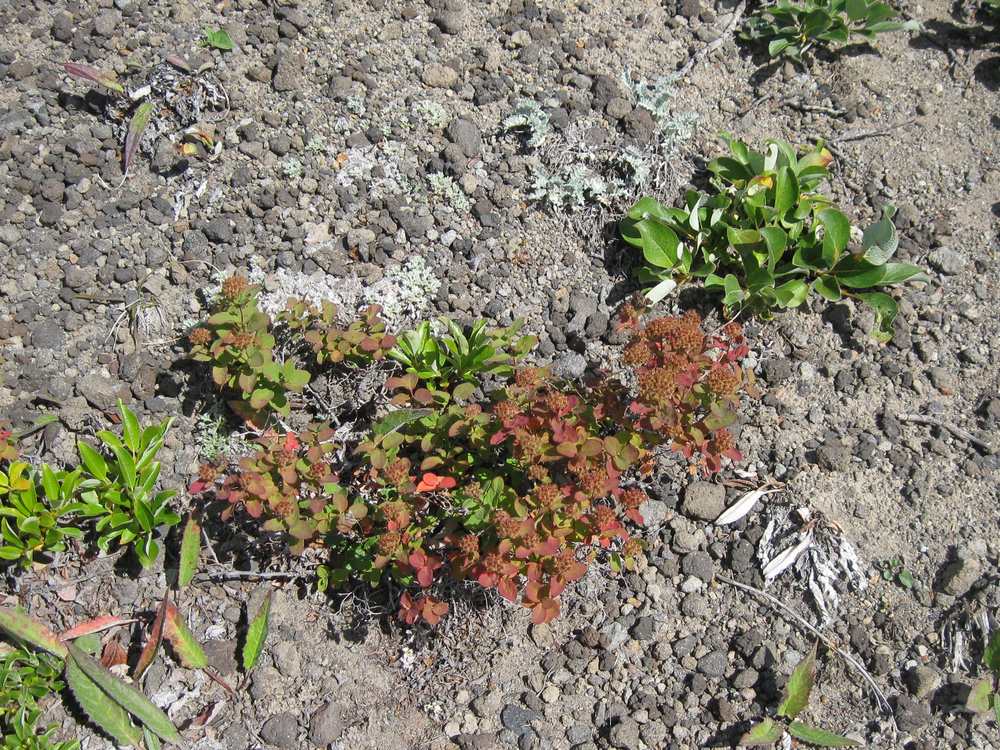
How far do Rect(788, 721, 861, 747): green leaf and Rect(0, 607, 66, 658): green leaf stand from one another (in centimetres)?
268

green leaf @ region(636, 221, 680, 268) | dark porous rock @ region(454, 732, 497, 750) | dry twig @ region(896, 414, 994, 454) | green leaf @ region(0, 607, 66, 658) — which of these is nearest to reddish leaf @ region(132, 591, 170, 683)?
green leaf @ region(0, 607, 66, 658)

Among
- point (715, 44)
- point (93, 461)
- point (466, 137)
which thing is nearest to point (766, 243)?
point (715, 44)

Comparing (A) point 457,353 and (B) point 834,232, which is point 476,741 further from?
Answer: (B) point 834,232

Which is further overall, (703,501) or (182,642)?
(703,501)

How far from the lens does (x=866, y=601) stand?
133 inches

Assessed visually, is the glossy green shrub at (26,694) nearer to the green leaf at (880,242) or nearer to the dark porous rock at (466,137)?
the dark porous rock at (466,137)

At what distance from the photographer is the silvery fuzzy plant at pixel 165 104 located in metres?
3.99

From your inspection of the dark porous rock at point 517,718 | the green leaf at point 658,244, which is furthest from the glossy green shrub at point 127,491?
the green leaf at point 658,244

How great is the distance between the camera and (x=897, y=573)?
341 cm

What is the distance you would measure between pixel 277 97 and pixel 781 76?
2521 mm

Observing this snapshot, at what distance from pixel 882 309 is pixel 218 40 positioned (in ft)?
10.9

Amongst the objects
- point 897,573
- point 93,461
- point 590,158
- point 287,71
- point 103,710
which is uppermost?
point 287,71

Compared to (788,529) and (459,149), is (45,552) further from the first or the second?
(788,529)

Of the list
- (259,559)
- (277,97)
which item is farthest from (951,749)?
(277,97)
